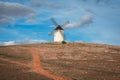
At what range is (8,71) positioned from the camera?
138ft

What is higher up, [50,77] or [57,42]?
[57,42]

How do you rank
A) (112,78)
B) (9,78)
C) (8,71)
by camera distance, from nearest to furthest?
(9,78), (112,78), (8,71)

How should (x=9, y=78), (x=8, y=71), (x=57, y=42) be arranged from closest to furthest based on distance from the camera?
(x=9, y=78), (x=8, y=71), (x=57, y=42)

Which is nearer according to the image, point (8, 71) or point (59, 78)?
point (59, 78)

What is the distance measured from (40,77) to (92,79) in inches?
286

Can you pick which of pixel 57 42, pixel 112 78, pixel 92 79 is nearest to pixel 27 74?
pixel 92 79

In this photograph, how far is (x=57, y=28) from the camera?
10781cm

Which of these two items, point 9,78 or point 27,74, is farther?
point 27,74

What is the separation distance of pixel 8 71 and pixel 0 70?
4.65 ft

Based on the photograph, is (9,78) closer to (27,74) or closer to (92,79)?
(27,74)

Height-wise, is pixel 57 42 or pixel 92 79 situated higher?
pixel 57 42

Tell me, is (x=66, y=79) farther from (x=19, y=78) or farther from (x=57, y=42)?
(x=57, y=42)

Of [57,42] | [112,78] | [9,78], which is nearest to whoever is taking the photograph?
[9,78]

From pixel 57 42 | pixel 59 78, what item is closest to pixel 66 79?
pixel 59 78
